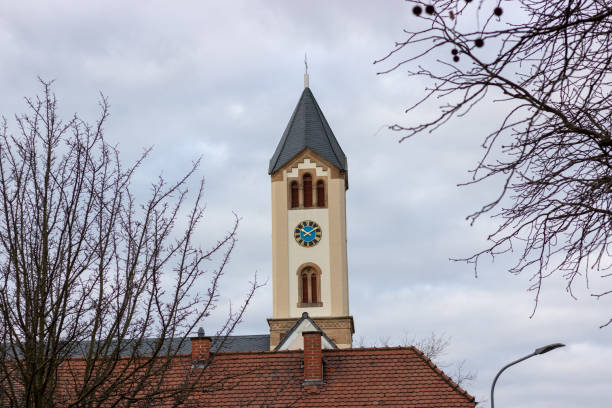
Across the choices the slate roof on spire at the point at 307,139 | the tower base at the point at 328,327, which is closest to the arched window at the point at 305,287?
the tower base at the point at 328,327

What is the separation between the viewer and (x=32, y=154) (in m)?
10.7

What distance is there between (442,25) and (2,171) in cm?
661

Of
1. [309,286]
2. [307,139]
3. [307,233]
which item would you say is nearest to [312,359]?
[309,286]

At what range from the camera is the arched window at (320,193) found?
161 feet

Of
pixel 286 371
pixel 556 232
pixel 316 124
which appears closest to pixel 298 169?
pixel 316 124

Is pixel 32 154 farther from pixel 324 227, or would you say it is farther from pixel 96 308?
pixel 324 227

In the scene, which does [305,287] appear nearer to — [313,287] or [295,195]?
[313,287]

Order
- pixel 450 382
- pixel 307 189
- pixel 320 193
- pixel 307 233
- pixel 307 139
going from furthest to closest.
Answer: pixel 307 139, pixel 307 189, pixel 320 193, pixel 307 233, pixel 450 382

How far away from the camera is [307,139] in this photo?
49.9 m

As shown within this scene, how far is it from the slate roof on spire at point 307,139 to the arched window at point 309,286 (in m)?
5.75

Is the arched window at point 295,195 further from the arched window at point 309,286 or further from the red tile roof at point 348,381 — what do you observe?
the red tile roof at point 348,381

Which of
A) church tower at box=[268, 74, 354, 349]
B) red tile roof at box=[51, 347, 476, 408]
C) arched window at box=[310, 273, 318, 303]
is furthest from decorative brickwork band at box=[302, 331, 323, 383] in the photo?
arched window at box=[310, 273, 318, 303]

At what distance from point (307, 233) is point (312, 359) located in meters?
22.4

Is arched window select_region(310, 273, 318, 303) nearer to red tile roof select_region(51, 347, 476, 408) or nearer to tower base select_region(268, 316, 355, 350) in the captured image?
tower base select_region(268, 316, 355, 350)
